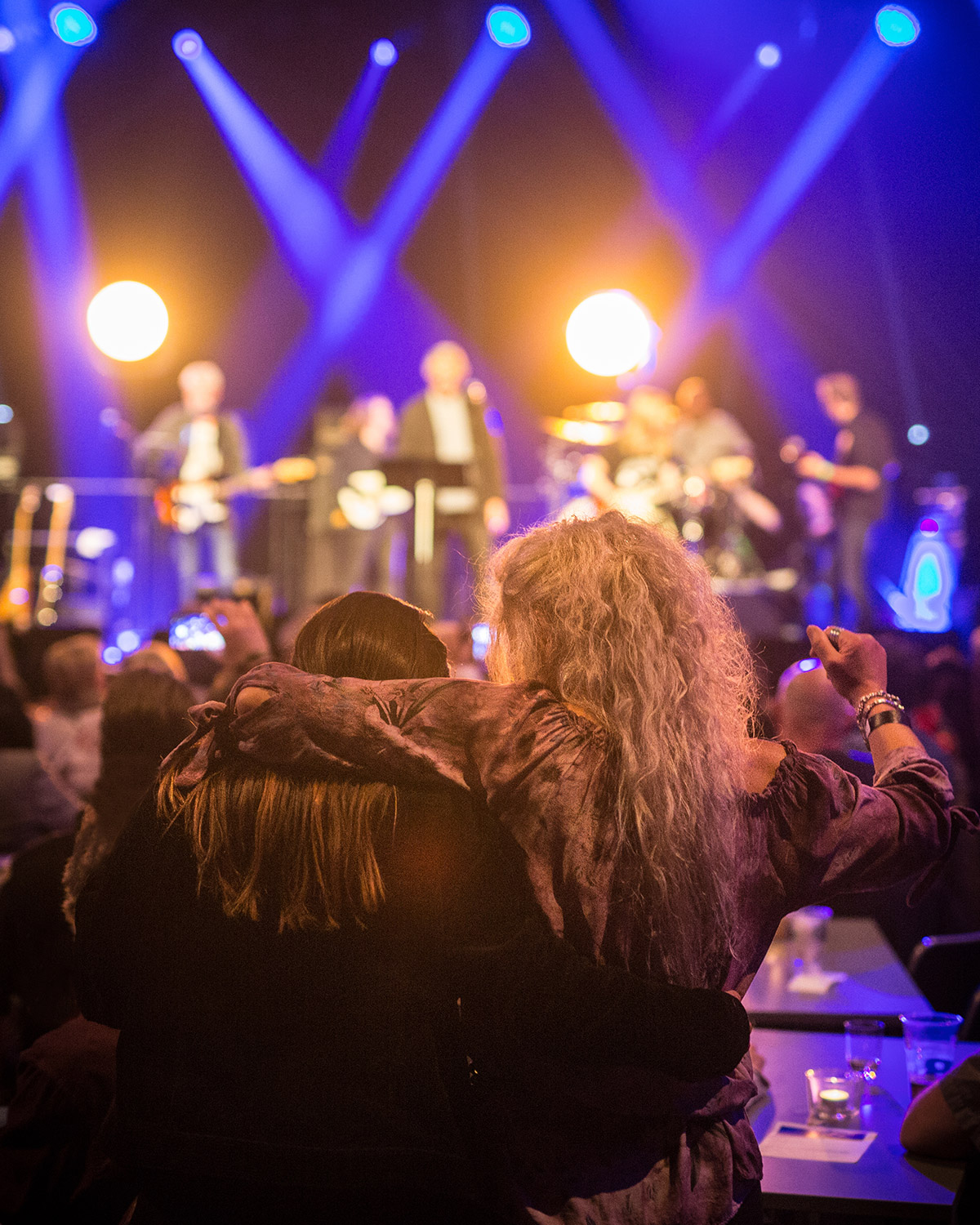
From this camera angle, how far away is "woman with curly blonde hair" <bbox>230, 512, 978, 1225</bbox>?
1378 millimetres

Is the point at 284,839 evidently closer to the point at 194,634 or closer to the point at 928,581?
the point at 194,634

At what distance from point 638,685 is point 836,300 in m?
10.0

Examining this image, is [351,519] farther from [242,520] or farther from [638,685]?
[638,685]

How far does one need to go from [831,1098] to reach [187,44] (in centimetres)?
944

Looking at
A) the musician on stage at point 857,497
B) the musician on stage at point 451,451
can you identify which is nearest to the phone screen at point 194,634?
the musician on stage at point 451,451

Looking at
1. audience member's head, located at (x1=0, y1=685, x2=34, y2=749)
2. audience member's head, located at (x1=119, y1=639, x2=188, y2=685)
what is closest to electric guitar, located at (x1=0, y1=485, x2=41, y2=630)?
audience member's head, located at (x1=0, y1=685, x2=34, y2=749)

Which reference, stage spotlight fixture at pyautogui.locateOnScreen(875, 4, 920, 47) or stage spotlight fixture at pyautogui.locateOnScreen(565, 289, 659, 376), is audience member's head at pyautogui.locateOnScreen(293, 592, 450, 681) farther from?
stage spotlight fixture at pyautogui.locateOnScreen(565, 289, 659, 376)

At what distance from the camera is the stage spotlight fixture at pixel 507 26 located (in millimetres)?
9039

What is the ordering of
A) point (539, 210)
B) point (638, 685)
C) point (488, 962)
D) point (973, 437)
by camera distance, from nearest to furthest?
1. point (488, 962)
2. point (638, 685)
3. point (973, 437)
4. point (539, 210)

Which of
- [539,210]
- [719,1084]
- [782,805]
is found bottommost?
[719,1084]

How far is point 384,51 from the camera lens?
31.3 ft

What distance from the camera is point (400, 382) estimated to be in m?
11.5

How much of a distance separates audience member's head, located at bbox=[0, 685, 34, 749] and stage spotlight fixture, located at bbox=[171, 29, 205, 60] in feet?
22.6

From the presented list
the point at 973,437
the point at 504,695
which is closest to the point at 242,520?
the point at 973,437
